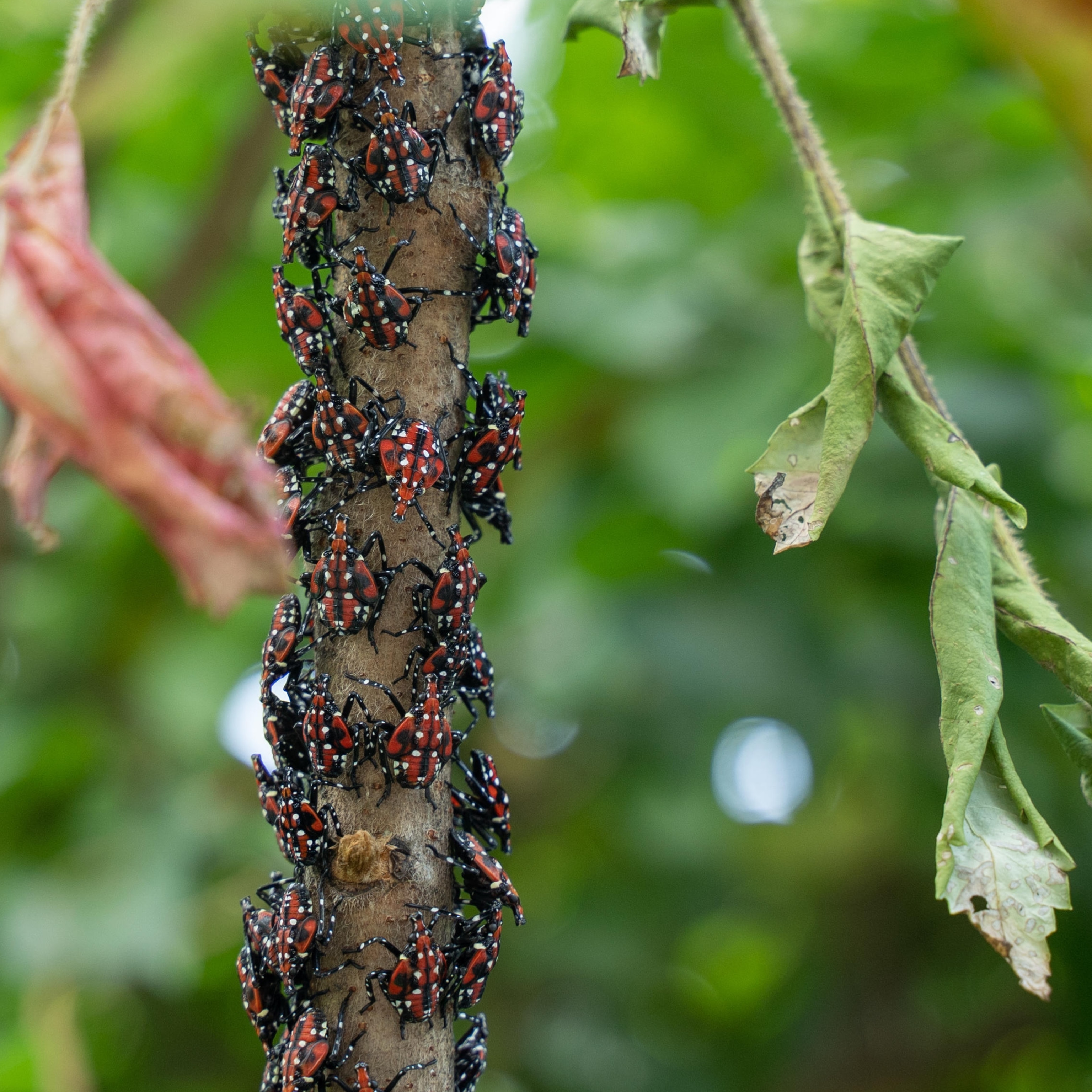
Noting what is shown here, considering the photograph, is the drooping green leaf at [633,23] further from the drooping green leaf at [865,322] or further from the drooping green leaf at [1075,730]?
the drooping green leaf at [1075,730]

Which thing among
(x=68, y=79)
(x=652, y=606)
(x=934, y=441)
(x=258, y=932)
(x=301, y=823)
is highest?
(x=68, y=79)

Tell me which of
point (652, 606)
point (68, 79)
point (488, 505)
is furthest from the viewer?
point (652, 606)

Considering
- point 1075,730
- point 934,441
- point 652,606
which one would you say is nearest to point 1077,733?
point 1075,730

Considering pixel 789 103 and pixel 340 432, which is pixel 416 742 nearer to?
pixel 340 432

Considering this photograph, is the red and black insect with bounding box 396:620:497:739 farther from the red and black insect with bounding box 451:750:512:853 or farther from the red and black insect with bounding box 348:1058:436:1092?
the red and black insect with bounding box 348:1058:436:1092

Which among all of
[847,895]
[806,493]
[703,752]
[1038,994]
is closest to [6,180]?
[806,493]

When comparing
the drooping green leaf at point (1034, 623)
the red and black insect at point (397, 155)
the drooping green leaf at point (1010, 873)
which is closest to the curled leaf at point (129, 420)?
the red and black insect at point (397, 155)

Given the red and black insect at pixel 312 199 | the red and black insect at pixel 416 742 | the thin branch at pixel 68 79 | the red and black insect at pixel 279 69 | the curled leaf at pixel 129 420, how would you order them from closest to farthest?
the curled leaf at pixel 129 420
the thin branch at pixel 68 79
the red and black insect at pixel 416 742
the red and black insect at pixel 312 199
the red and black insect at pixel 279 69

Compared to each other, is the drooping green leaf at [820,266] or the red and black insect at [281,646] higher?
the drooping green leaf at [820,266]
